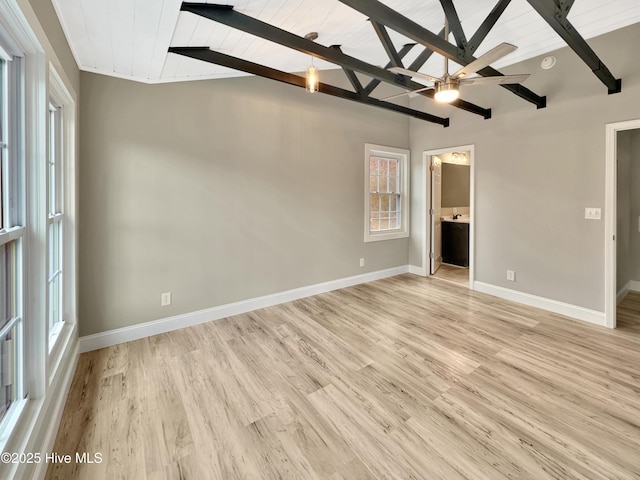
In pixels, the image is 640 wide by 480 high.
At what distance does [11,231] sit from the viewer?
1.24m

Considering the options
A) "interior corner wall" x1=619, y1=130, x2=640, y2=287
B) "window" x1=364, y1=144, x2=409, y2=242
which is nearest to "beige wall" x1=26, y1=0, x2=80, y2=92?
"window" x1=364, y1=144, x2=409, y2=242

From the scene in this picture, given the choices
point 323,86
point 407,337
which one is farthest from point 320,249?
point 323,86

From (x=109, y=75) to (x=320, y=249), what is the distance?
2966 millimetres

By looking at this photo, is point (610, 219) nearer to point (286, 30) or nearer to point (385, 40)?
point (385, 40)

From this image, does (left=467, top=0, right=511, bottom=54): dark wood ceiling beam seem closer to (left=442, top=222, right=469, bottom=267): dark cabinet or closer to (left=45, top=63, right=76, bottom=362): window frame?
(left=45, top=63, right=76, bottom=362): window frame

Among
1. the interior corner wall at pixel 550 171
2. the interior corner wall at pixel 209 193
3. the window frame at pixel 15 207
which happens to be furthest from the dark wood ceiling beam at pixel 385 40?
the window frame at pixel 15 207

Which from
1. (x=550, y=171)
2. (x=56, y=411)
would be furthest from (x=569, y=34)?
(x=56, y=411)

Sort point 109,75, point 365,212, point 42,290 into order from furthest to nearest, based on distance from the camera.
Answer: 1. point 365,212
2. point 109,75
3. point 42,290

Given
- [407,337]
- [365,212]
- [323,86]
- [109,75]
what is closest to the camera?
[109,75]

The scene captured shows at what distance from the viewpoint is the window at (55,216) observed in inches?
79.8

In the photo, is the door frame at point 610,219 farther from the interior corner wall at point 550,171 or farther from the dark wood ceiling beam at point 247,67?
the dark wood ceiling beam at point 247,67

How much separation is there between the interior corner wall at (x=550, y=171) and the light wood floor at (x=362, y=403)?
72cm

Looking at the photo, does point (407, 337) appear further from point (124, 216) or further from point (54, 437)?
point (124, 216)

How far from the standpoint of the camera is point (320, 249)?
162 inches
